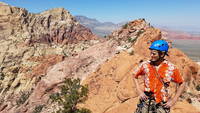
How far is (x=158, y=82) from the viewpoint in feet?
19.6

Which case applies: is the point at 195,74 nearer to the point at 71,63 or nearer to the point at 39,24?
the point at 71,63

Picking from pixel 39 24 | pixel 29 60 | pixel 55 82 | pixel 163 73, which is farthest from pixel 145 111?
pixel 39 24

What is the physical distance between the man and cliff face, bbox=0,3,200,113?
10.3 m

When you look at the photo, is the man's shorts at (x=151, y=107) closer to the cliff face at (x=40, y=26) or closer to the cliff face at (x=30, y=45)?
the cliff face at (x=30, y=45)

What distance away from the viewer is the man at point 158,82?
589 centimetres

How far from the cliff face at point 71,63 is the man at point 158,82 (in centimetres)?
1026

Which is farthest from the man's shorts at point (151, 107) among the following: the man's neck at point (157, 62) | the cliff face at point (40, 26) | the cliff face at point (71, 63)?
the cliff face at point (40, 26)

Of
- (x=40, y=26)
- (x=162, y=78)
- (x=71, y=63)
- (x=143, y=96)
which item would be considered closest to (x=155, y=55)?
(x=162, y=78)

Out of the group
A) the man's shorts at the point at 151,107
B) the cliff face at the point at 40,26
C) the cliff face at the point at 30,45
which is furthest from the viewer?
the cliff face at the point at 40,26

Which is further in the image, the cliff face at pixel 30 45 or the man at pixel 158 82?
the cliff face at pixel 30 45

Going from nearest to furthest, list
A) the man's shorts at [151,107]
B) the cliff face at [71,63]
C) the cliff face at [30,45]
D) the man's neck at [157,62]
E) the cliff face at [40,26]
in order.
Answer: the man's shorts at [151,107]
the man's neck at [157,62]
the cliff face at [71,63]
the cliff face at [30,45]
the cliff face at [40,26]

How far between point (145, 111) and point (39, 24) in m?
72.5

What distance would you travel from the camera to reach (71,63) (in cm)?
3272

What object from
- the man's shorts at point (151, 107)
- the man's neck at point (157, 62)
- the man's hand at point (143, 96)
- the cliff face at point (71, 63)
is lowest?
the cliff face at point (71, 63)
